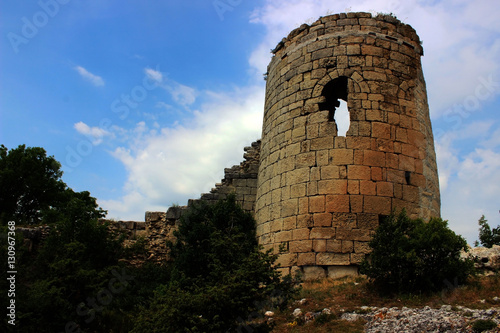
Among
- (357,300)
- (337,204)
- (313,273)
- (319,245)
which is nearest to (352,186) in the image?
(337,204)

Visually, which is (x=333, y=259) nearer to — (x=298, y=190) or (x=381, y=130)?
(x=298, y=190)

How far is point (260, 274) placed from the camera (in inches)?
236

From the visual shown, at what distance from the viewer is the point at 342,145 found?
8.83m

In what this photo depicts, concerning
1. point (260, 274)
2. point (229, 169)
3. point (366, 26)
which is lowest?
point (260, 274)

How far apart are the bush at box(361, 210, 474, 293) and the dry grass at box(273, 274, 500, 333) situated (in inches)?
7.8

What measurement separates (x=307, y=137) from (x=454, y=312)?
15.3ft

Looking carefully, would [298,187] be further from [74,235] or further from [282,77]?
[74,235]

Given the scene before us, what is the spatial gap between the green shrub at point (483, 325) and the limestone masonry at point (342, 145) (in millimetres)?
3114

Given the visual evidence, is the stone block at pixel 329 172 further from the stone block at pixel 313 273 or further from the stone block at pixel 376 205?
the stone block at pixel 313 273

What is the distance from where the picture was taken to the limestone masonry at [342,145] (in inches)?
328

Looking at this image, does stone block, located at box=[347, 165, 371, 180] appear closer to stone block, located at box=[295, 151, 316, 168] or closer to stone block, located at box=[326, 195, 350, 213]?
stone block, located at box=[326, 195, 350, 213]

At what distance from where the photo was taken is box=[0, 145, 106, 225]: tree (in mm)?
19156

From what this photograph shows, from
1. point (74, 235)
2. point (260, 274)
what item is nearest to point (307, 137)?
point (260, 274)

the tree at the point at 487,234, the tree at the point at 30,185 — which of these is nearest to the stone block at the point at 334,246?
the tree at the point at 487,234
